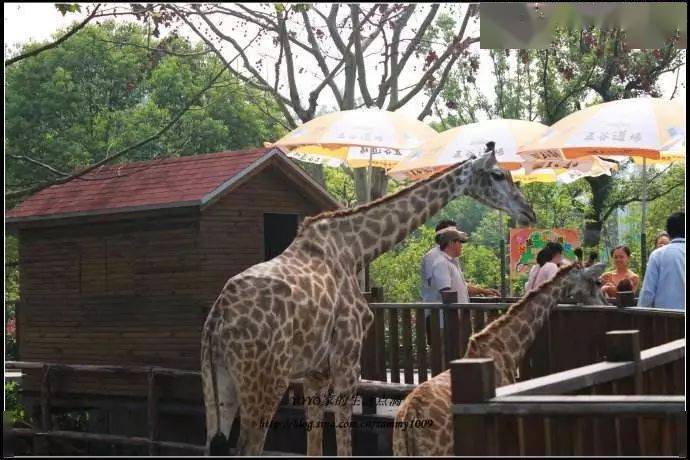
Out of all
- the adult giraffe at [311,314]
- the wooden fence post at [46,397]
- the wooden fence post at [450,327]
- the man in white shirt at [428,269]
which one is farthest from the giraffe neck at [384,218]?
the wooden fence post at [46,397]

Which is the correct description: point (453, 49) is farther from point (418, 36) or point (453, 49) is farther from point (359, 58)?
point (359, 58)

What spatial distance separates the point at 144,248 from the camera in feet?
51.3

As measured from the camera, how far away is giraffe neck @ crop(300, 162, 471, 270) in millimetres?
9453

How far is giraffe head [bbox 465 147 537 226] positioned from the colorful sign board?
34.6 feet

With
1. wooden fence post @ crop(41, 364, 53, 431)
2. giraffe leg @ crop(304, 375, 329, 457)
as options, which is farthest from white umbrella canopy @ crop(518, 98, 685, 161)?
wooden fence post @ crop(41, 364, 53, 431)

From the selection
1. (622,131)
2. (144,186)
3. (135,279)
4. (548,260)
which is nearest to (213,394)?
(548,260)

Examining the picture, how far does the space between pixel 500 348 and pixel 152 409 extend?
27.5 ft

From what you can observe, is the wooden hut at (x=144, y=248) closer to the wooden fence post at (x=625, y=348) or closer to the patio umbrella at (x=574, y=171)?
the patio umbrella at (x=574, y=171)

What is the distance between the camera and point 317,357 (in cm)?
895

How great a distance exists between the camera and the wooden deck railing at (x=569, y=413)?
171 inches

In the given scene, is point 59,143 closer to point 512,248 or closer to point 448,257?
point 512,248

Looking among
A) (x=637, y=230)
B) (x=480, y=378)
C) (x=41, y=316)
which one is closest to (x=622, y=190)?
(x=637, y=230)

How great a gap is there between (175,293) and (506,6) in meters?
8.19

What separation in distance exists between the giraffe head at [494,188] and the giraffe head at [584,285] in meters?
0.71
